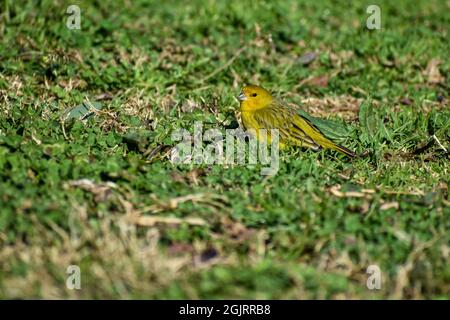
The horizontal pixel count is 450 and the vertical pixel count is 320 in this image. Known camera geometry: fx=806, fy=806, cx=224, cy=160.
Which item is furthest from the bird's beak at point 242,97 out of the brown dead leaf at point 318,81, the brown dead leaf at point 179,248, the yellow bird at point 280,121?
the brown dead leaf at point 179,248

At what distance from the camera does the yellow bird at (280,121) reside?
6.31 m

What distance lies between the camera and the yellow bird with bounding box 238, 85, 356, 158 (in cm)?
631

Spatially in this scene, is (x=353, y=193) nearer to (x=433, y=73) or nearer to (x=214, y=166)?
(x=214, y=166)

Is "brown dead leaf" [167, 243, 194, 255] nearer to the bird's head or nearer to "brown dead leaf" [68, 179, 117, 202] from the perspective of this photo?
"brown dead leaf" [68, 179, 117, 202]

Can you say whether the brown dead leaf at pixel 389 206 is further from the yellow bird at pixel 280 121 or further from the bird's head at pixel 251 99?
the bird's head at pixel 251 99

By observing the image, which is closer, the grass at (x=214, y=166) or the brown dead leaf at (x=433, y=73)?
the grass at (x=214, y=166)

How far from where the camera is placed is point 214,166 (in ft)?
18.0

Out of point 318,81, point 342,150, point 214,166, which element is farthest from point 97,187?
point 318,81

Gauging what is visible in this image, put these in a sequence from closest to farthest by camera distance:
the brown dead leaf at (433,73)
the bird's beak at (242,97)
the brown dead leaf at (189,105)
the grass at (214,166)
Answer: the grass at (214,166) < the bird's beak at (242,97) < the brown dead leaf at (189,105) < the brown dead leaf at (433,73)

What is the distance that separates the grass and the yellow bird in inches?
5.5

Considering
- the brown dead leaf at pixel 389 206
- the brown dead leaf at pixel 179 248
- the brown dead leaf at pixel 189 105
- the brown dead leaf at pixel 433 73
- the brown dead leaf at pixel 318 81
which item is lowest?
the brown dead leaf at pixel 179 248

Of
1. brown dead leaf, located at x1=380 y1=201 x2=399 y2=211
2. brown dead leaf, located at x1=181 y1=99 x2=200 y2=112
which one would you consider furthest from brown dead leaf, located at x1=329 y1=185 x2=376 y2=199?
brown dead leaf, located at x1=181 y1=99 x2=200 y2=112

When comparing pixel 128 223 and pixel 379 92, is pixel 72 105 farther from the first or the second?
pixel 379 92

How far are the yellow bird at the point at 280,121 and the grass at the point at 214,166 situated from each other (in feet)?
0.46
